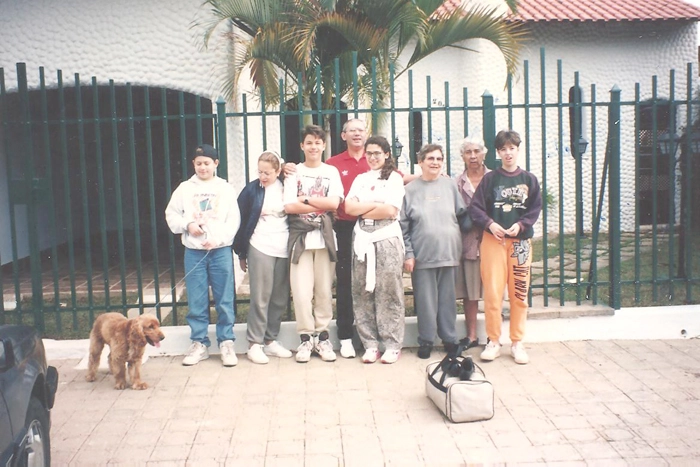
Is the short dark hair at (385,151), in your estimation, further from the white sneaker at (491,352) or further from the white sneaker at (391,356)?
the white sneaker at (491,352)

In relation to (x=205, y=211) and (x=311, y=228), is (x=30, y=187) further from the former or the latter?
(x=311, y=228)

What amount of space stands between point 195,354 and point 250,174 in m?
5.31

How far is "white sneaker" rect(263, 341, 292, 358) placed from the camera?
255 inches

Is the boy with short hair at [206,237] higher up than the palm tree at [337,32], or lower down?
lower down

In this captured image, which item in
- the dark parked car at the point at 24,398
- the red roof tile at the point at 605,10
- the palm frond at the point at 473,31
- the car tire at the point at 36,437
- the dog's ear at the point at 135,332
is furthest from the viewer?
the red roof tile at the point at 605,10

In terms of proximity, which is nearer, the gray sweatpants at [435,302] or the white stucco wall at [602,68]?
the gray sweatpants at [435,302]

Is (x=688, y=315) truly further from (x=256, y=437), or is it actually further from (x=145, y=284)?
(x=145, y=284)

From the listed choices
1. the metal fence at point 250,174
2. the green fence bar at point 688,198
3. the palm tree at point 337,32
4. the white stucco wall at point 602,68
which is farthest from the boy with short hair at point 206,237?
the white stucco wall at point 602,68

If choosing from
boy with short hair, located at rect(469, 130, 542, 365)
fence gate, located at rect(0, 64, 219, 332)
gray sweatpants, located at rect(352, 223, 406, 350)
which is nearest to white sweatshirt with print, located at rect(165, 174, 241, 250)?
fence gate, located at rect(0, 64, 219, 332)

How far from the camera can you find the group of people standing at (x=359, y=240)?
6.12 meters

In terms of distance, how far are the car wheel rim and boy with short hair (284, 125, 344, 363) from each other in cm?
276

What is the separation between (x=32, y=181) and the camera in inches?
263

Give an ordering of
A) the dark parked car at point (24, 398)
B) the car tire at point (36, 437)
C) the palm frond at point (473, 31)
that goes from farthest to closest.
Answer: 1. the palm frond at point (473, 31)
2. the car tire at point (36, 437)
3. the dark parked car at point (24, 398)

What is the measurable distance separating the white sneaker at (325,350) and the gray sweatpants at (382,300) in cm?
28
